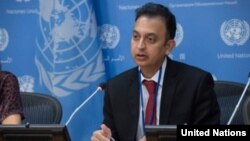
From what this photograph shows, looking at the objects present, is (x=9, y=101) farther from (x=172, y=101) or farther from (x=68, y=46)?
(x=68, y=46)

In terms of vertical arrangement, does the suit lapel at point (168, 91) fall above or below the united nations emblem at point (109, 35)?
below

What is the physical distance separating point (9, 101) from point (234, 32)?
71.9 inches

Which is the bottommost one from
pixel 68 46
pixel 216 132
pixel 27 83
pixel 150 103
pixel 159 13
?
pixel 27 83

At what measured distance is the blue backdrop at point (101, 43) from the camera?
12.0 feet

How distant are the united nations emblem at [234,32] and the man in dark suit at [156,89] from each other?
1.18 m

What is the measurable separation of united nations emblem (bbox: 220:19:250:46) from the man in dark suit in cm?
118

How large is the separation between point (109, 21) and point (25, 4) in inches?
31.8

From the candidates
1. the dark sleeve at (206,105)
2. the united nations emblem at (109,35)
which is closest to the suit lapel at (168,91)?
the dark sleeve at (206,105)

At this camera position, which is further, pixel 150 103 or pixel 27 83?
pixel 27 83

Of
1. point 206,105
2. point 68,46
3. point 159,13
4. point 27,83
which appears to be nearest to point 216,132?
point 206,105

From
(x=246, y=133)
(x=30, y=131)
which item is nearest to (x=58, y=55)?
(x=30, y=131)

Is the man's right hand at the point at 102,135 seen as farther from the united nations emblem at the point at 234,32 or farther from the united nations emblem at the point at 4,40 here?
the united nations emblem at the point at 4,40

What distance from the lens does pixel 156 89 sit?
2.55 metres

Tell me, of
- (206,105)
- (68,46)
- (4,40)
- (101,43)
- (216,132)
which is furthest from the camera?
(4,40)
